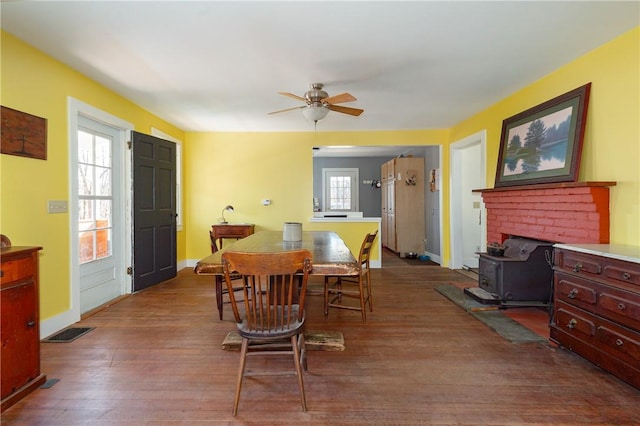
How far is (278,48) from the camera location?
2.62 meters

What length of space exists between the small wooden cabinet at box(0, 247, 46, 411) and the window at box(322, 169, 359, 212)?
7.26 m

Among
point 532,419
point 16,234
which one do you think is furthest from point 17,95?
point 532,419

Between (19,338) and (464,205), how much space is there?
18.8ft

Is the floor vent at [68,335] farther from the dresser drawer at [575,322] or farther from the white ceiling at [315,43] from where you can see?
the dresser drawer at [575,322]

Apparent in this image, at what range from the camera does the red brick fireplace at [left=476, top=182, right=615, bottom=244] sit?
8.47 feet

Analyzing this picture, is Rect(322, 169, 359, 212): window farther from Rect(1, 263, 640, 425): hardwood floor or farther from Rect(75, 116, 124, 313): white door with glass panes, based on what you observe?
Rect(1, 263, 640, 425): hardwood floor

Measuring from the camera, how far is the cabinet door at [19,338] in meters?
1.74

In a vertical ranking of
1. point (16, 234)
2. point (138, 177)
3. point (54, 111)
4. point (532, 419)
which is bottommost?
point (532, 419)

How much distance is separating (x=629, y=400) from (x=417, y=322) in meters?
1.45

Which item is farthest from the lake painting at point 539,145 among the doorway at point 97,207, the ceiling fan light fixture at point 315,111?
the doorway at point 97,207

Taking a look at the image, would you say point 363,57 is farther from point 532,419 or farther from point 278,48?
point 532,419

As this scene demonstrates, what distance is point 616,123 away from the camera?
8.24 feet

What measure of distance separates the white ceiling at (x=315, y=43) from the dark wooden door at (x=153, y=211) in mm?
679

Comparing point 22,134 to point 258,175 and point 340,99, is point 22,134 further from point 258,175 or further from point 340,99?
point 258,175
